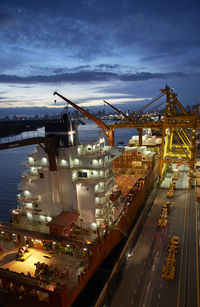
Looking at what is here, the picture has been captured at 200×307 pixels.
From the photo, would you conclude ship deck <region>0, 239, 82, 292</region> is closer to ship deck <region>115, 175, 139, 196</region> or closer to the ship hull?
the ship hull

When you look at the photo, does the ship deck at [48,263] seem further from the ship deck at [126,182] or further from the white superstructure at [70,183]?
the ship deck at [126,182]

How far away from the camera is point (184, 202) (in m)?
32.8

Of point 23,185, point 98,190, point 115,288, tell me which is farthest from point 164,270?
point 23,185

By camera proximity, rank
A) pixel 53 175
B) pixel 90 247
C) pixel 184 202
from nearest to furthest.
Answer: pixel 90 247, pixel 53 175, pixel 184 202

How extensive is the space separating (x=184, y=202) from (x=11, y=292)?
87.5 feet

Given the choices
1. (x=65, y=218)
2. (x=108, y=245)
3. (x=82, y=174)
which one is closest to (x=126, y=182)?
(x=82, y=174)

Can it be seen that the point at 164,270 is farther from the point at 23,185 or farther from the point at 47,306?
the point at 23,185

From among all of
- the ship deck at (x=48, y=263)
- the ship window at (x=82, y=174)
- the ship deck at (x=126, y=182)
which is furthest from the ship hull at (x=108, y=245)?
the ship window at (x=82, y=174)

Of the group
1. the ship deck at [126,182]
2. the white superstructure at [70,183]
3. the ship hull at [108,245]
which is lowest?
the ship hull at [108,245]

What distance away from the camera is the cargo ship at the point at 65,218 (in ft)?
56.1

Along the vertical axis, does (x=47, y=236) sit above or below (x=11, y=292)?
above

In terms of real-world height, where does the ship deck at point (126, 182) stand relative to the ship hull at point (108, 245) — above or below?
above

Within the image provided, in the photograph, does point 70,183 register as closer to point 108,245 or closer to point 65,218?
point 65,218

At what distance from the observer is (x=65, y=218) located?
66.8 ft
